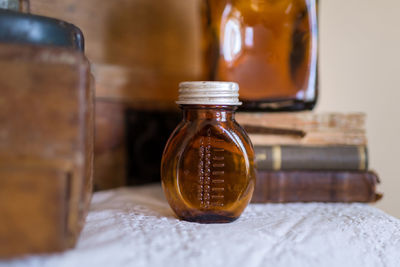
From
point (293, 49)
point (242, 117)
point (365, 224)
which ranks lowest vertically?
point (365, 224)

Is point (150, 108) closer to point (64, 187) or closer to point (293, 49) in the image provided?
point (293, 49)

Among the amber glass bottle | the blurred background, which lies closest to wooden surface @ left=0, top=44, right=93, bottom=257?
the amber glass bottle

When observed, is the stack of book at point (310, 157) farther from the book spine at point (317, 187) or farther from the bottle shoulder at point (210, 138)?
the bottle shoulder at point (210, 138)

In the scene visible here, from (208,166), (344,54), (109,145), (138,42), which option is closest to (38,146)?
(208,166)

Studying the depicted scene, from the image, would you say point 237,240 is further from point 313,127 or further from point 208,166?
point 313,127

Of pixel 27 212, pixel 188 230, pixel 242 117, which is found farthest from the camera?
pixel 242 117

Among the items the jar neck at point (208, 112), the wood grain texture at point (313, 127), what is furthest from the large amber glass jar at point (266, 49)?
the jar neck at point (208, 112)

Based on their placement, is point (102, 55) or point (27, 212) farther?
point (102, 55)

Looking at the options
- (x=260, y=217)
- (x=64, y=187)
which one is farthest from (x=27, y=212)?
(x=260, y=217)
